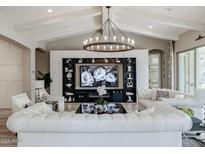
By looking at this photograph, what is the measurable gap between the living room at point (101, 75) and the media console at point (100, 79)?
4 centimetres

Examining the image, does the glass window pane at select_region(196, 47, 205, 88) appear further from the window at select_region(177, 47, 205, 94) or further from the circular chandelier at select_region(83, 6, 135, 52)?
the circular chandelier at select_region(83, 6, 135, 52)

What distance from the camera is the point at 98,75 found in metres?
10.2

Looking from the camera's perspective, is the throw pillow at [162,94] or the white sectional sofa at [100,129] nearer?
the white sectional sofa at [100,129]

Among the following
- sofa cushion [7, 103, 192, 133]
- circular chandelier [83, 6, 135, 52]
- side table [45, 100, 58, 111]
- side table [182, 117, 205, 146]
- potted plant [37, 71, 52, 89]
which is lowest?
side table [182, 117, 205, 146]

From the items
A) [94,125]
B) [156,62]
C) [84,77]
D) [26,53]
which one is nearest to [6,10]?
[26,53]

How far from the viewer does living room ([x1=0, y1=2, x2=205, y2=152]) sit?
2982 millimetres

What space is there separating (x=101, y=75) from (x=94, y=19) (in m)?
2.64

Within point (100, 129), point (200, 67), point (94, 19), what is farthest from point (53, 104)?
point (200, 67)

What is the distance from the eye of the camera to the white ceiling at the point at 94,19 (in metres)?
6.15

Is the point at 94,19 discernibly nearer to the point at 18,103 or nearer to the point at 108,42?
the point at 108,42

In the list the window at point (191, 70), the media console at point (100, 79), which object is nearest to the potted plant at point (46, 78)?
the media console at point (100, 79)

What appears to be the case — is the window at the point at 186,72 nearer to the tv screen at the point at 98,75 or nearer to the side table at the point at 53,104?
the tv screen at the point at 98,75

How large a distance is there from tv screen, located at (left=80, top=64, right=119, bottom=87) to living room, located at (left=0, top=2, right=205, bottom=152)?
42mm

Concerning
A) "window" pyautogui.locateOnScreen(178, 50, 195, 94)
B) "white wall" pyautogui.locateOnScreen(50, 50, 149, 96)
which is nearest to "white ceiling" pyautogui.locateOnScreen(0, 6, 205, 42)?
"window" pyautogui.locateOnScreen(178, 50, 195, 94)
